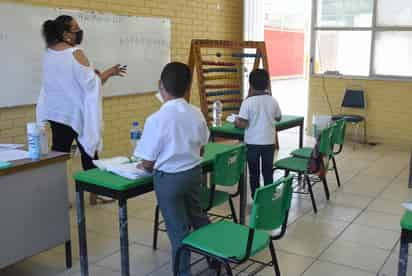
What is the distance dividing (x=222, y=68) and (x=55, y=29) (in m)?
3.06

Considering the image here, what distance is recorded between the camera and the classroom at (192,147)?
245cm

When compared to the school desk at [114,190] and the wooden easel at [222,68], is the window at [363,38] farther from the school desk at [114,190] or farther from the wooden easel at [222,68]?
the school desk at [114,190]

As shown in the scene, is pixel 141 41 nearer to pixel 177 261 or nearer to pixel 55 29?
pixel 55 29

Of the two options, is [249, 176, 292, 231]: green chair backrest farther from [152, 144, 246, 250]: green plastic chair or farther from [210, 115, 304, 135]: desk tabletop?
[210, 115, 304, 135]: desk tabletop

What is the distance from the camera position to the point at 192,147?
2.43 meters

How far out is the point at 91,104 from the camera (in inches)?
144

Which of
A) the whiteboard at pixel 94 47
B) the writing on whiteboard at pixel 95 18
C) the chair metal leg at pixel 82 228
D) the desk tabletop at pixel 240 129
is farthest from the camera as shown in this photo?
the writing on whiteboard at pixel 95 18

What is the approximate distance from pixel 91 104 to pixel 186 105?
1491 millimetres

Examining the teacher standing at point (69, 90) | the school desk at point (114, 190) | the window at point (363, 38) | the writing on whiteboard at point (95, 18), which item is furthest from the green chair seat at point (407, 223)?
the window at point (363, 38)

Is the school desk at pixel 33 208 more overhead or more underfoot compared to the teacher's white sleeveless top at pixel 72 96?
more underfoot

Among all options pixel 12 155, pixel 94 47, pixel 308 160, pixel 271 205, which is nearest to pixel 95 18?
pixel 94 47

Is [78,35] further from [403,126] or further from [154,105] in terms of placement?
[403,126]

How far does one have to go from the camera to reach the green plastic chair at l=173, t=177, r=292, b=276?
2184mm

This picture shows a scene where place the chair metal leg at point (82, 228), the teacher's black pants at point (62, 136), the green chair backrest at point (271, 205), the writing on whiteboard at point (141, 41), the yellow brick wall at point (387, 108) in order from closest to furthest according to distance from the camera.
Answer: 1. the green chair backrest at point (271, 205)
2. the chair metal leg at point (82, 228)
3. the teacher's black pants at point (62, 136)
4. the writing on whiteboard at point (141, 41)
5. the yellow brick wall at point (387, 108)
